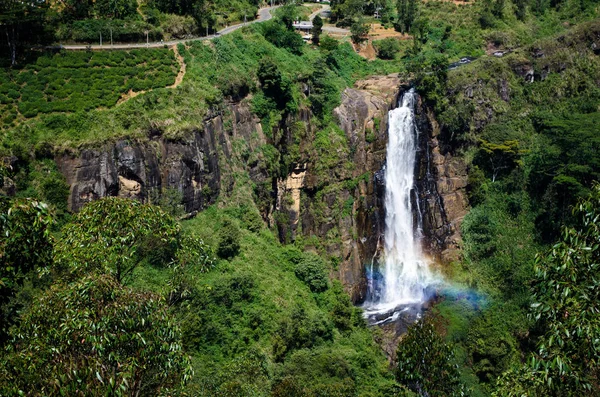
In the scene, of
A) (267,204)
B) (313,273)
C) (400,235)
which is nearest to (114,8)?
(267,204)

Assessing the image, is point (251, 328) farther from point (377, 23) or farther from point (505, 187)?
point (377, 23)

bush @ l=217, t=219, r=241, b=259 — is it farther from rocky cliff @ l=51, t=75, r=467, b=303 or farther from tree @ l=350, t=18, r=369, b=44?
tree @ l=350, t=18, r=369, b=44

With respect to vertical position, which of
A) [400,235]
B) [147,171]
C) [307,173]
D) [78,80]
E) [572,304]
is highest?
[78,80]

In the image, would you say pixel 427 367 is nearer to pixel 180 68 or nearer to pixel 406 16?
pixel 180 68

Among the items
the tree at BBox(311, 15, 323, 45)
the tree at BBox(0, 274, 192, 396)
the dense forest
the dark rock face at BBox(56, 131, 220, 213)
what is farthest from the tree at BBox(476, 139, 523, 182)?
the tree at BBox(0, 274, 192, 396)

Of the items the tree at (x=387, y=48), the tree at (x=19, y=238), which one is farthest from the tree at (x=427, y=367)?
the tree at (x=387, y=48)

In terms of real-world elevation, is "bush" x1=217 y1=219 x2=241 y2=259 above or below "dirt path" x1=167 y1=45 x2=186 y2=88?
below
